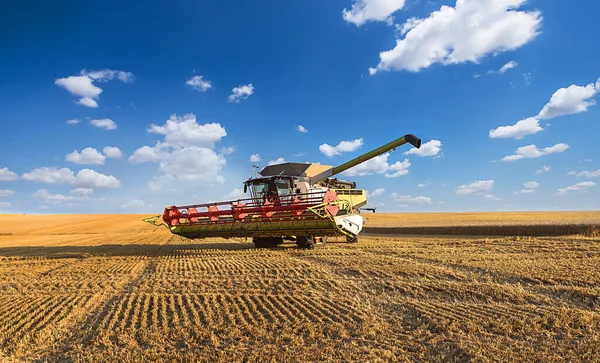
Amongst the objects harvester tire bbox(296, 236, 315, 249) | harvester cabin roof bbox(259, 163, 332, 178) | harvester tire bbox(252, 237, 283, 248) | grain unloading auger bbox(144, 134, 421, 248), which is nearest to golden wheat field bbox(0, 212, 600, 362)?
grain unloading auger bbox(144, 134, 421, 248)

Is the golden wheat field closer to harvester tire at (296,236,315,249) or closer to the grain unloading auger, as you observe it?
the grain unloading auger

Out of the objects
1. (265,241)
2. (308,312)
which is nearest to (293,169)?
(265,241)

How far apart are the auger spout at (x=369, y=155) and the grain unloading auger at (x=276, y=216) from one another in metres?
0.71

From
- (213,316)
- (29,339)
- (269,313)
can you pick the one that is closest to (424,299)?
(269,313)

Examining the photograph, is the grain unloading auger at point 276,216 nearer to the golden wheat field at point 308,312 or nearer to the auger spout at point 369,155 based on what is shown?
the auger spout at point 369,155

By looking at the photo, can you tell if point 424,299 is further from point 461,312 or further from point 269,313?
point 269,313

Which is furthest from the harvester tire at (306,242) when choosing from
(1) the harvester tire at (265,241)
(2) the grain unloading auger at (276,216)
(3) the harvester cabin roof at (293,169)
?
(3) the harvester cabin roof at (293,169)

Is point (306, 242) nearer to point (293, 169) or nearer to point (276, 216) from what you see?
point (276, 216)

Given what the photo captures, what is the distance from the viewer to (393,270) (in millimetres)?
7922

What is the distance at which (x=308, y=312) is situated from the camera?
4992 millimetres

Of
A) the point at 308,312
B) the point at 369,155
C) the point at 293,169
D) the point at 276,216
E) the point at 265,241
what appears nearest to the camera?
the point at 308,312

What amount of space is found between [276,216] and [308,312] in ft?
22.6

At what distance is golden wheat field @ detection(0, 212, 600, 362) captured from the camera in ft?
12.3

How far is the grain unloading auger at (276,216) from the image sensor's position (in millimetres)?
10992
